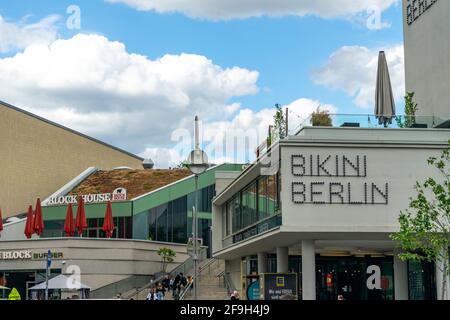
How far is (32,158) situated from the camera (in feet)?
247

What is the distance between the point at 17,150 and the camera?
72875 mm

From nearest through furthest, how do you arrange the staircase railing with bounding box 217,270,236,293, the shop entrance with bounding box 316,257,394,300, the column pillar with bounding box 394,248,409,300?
the column pillar with bounding box 394,248,409,300 → the shop entrance with bounding box 316,257,394,300 → the staircase railing with bounding box 217,270,236,293

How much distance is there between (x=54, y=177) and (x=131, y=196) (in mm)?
Answer: 14281

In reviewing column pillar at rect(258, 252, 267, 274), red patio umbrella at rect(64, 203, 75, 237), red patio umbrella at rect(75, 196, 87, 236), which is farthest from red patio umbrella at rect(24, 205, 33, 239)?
column pillar at rect(258, 252, 267, 274)

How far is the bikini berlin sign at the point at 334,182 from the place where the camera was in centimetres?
3116

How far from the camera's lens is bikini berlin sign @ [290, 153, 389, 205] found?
31.2m

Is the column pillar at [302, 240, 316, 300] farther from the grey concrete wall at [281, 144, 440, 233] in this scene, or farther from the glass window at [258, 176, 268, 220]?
the glass window at [258, 176, 268, 220]

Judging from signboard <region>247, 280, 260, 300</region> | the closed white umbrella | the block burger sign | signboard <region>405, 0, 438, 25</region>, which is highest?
signboard <region>405, 0, 438, 25</region>

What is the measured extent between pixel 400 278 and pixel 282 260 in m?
5.98

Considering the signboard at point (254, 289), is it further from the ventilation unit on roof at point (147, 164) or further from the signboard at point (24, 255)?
the ventilation unit on roof at point (147, 164)

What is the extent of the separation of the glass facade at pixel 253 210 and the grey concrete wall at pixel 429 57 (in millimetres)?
15322

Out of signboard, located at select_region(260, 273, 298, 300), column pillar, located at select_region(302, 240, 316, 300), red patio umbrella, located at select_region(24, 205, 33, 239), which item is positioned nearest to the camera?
signboard, located at select_region(260, 273, 298, 300)

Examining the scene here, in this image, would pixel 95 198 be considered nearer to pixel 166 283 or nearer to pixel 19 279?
pixel 19 279

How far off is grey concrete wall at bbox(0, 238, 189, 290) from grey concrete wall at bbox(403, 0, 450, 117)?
2596 cm
